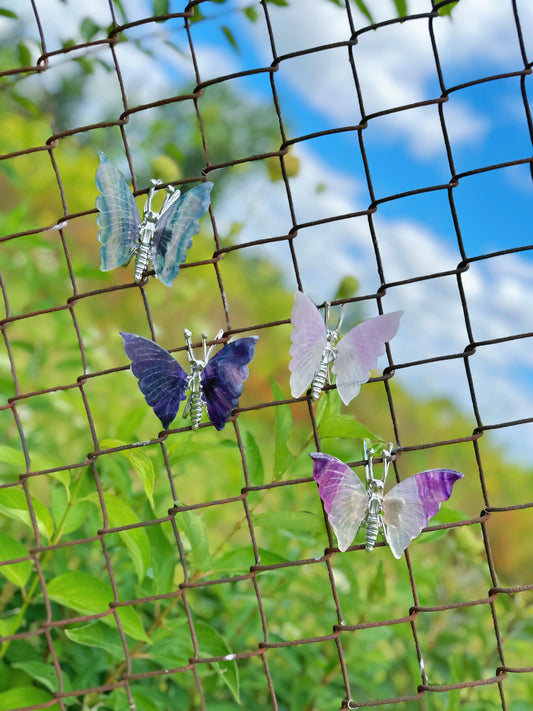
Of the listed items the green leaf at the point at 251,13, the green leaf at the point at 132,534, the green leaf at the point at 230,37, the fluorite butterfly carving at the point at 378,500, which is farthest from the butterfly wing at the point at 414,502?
the green leaf at the point at 251,13

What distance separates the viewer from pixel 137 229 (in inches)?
24.5

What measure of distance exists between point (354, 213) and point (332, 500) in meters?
0.24

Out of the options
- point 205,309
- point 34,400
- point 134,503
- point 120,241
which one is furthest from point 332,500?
point 205,309

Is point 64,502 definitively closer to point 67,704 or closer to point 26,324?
point 67,704

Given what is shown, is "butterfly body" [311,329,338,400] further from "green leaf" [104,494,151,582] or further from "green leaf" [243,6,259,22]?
"green leaf" [243,6,259,22]

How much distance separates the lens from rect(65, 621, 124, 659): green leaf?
2.19 feet

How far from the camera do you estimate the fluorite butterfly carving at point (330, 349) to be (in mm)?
575

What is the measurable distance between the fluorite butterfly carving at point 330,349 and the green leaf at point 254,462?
0.42ft

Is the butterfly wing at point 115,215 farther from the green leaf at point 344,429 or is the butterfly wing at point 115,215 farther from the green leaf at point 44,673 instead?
the green leaf at point 44,673

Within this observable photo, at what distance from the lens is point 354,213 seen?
609mm

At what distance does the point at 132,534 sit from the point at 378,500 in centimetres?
24

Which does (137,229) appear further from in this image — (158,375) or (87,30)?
(87,30)

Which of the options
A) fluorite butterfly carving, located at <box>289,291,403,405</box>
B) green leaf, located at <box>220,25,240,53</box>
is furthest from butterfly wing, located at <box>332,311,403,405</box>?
green leaf, located at <box>220,25,240,53</box>

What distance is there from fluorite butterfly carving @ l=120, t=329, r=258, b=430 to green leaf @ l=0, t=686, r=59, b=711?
1.04 ft
